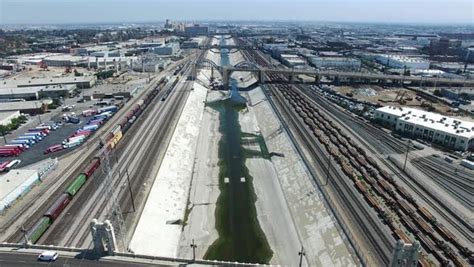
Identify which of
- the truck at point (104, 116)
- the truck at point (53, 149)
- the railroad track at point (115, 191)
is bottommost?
the railroad track at point (115, 191)

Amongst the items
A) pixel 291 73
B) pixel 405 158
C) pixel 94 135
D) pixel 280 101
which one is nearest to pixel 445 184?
pixel 405 158

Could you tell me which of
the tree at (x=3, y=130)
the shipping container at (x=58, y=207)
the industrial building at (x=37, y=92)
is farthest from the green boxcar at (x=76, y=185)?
the industrial building at (x=37, y=92)

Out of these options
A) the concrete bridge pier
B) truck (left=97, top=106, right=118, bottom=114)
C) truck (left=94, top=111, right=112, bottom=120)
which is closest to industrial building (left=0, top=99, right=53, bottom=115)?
truck (left=97, top=106, right=118, bottom=114)

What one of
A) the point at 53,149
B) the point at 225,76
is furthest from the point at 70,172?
the point at 225,76

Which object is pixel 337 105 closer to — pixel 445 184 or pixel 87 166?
pixel 445 184

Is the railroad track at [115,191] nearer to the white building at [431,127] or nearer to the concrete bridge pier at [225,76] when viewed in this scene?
the concrete bridge pier at [225,76]

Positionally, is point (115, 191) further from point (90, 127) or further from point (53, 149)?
point (90, 127)
